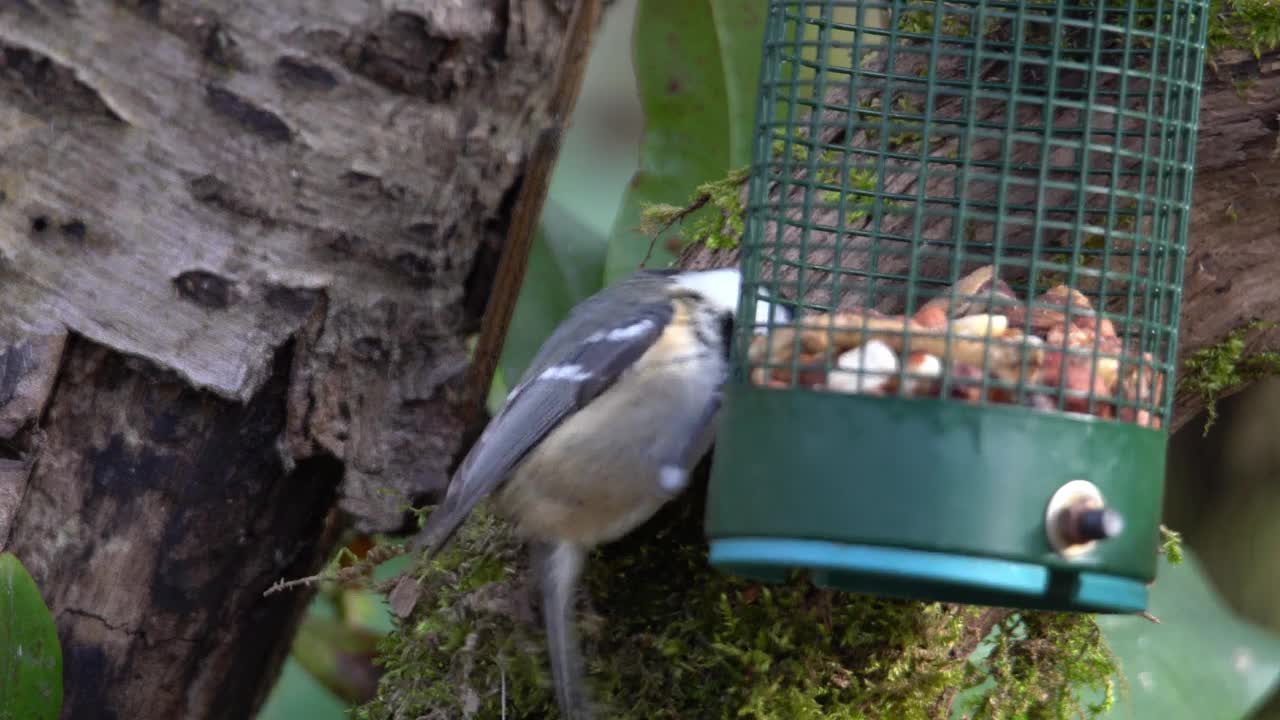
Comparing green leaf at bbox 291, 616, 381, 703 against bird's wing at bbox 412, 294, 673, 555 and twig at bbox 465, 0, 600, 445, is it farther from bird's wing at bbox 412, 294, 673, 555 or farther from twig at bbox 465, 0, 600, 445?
bird's wing at bbox 412, 294, 673, 555

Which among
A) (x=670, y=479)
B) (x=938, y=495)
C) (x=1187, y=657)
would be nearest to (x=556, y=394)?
(x=670, y=479)

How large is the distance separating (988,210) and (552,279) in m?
1.09

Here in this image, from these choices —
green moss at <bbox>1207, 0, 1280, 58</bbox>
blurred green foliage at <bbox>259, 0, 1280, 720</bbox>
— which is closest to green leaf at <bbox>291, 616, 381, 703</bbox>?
blurred green foliage at <bbox>259, 0, 1280, 720</bbox>

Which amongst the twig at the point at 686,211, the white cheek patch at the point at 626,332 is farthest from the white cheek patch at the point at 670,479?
the twig at the point at 686,211

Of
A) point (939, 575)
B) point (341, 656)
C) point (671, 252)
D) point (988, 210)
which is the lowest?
point (341, 656)

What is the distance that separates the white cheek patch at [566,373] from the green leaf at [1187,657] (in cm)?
112

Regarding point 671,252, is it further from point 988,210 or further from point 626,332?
point 988,210

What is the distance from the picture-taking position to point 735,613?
2738 mm

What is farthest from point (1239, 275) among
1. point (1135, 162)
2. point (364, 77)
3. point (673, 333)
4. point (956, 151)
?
point (364, 77)

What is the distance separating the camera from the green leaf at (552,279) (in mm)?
3602

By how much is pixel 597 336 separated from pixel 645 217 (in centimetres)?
54

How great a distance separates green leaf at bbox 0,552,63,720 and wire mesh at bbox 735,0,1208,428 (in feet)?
4.17

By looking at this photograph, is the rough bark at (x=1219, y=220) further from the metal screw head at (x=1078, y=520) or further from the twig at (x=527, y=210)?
the metal screw head at (x=1078, y=520)

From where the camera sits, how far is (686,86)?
359cm
